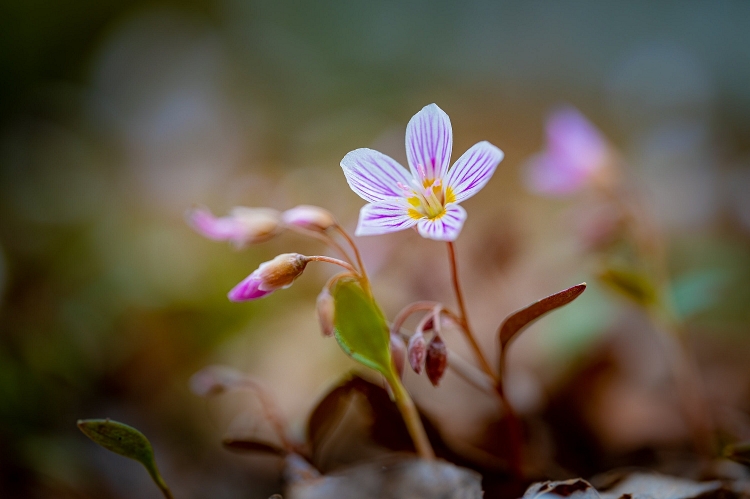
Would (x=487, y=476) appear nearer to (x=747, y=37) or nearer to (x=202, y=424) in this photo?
(x=202, y=424)

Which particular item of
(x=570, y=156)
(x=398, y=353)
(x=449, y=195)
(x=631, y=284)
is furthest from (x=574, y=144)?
(x=398, y=353)

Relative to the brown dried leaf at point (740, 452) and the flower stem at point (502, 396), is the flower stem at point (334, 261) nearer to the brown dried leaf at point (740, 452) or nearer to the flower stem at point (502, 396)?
the flower stem at point (502, 396)

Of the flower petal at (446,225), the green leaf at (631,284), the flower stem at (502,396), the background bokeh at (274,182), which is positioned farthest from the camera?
the background bokeh at (274,182)

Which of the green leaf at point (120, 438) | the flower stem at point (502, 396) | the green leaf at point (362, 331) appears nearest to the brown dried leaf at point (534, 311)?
the flower stem at point (502, 396)

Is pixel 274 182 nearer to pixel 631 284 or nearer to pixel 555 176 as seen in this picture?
pixel 555 176

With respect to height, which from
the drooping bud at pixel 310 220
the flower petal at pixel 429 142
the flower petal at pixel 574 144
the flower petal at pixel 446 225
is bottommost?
the flower petal at pixel 446 225

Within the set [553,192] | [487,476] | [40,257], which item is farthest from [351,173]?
[40,257]
